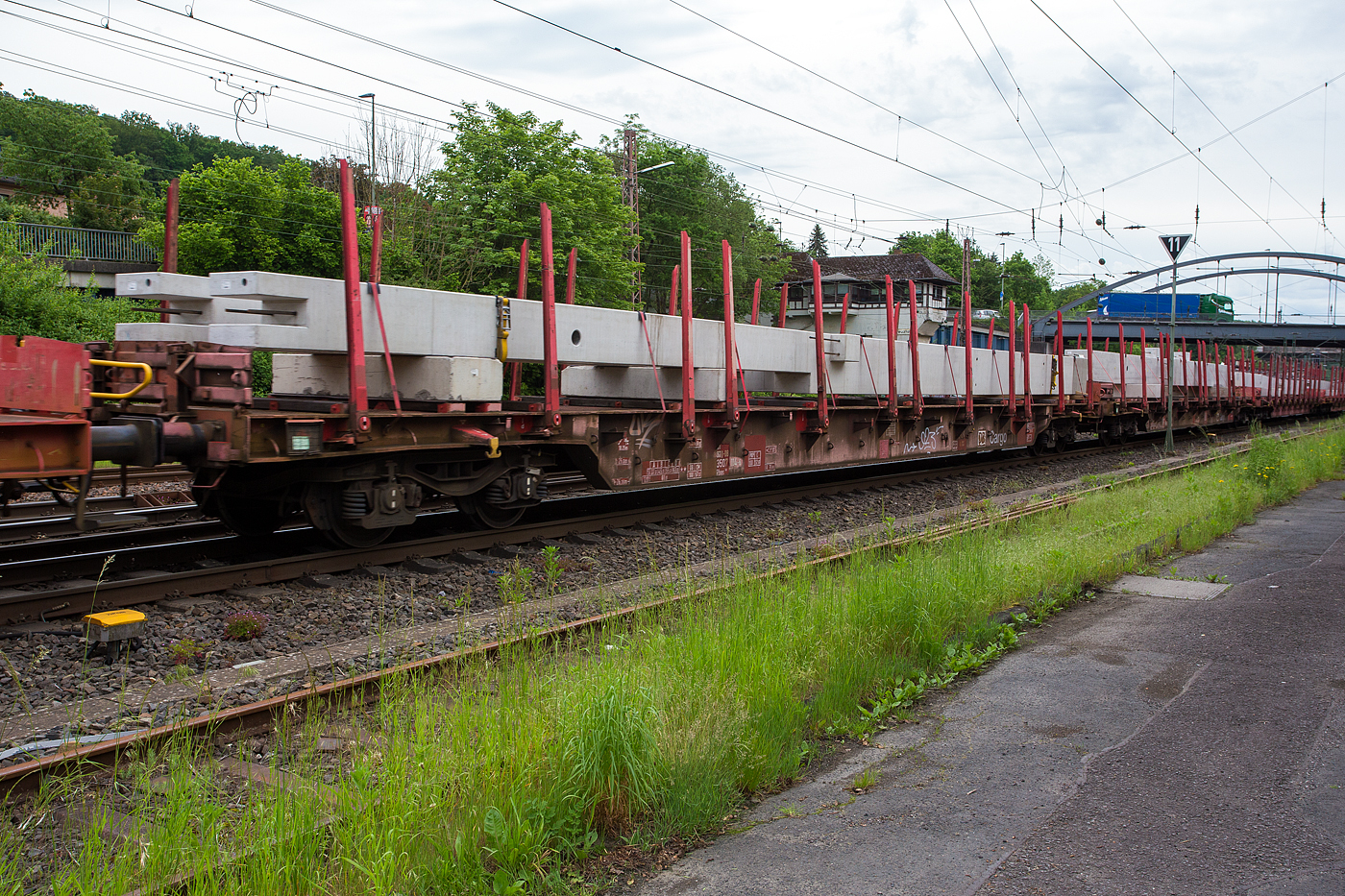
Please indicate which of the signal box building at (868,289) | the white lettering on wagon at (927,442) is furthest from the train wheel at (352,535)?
the signal box building at (868,289)

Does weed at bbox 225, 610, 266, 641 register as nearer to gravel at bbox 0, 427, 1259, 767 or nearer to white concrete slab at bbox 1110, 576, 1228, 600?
gravel at bbox 0, 427, 1259, 767

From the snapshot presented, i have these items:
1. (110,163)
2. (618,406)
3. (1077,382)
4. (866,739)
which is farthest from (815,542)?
(110,163)

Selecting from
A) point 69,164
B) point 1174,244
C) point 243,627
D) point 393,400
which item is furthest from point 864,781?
point 69,164

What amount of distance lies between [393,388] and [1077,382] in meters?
17.5

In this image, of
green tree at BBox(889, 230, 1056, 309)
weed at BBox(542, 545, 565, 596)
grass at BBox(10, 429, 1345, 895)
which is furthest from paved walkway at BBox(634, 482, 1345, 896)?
green tree at BBox(889, 230, 1056, 309)

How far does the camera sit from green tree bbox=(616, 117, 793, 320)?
5853cm

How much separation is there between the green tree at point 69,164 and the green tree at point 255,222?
21.0 m

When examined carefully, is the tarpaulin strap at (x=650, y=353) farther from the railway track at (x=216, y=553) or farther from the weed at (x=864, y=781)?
the weed at (x=864, y=781)

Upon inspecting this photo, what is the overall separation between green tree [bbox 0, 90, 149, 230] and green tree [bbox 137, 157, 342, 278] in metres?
21.0

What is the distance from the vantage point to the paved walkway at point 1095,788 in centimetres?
322

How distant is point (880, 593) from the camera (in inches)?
235

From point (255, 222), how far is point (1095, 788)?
34.6 meters

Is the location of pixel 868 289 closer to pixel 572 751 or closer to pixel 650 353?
pixel 650 353

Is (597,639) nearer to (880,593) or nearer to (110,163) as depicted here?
(880,593)
